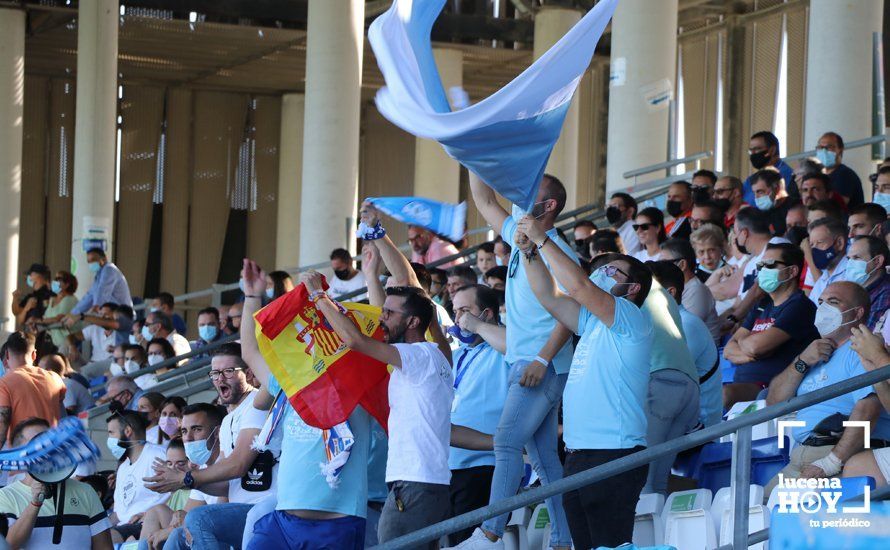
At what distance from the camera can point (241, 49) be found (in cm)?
2844

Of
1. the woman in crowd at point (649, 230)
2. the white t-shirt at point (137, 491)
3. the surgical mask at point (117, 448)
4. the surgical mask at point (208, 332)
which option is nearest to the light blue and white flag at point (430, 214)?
the white t-shirt at point (137, 491)

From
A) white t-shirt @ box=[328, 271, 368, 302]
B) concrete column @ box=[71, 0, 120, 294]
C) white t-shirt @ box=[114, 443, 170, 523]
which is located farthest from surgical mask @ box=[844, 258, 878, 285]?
concrete column @ box=[71, 0, 120, 294]

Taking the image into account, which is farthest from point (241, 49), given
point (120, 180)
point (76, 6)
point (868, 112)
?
point (868, 112)

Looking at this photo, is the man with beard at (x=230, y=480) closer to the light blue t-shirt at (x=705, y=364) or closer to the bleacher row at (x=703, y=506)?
the bleacher row at (x=703, y=506)

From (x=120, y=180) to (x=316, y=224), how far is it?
16.3 meters

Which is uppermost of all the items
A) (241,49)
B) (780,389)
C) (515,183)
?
(241,49)

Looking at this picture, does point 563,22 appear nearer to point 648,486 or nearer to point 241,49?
point 241,49

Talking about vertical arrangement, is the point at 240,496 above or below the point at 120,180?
below

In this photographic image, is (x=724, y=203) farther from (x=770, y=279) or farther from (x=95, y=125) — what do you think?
(x=95, y=125)

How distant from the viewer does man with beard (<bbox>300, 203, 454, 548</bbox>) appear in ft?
20.3

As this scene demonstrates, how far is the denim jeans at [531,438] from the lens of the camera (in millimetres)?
6715

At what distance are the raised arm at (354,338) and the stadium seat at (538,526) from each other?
59.2 inches

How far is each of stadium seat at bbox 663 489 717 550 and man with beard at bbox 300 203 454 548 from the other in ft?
3.60

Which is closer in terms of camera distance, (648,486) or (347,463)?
(347,463)
